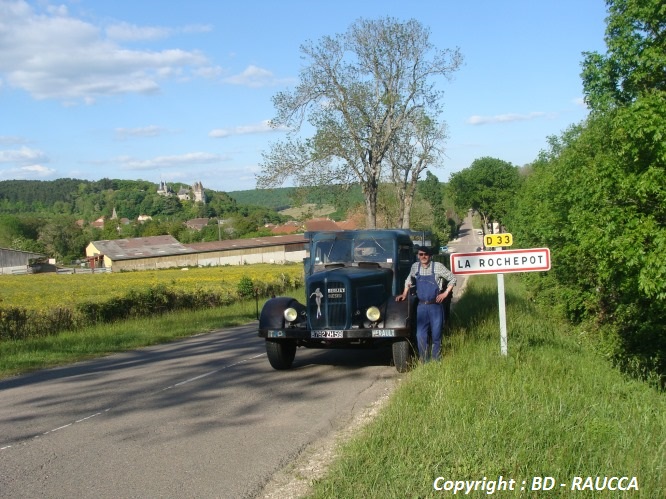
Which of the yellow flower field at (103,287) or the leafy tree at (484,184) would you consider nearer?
the yellow flower field at (103,287)

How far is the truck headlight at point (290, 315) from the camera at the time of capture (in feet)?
37.2

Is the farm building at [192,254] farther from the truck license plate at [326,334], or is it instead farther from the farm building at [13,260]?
the truck license plate at [326,334]

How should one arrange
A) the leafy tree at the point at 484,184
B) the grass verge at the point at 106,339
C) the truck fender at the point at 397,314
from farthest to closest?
1. the leafy tree at the point at 484,184
2. the grass verge at the point at 106,339
3. the truck fender at the point at 397,314

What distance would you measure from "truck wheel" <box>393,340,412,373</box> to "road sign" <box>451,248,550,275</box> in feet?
5.26

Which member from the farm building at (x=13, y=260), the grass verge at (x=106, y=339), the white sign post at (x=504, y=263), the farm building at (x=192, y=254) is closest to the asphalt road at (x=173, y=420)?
the grass verge at (x=106, y=339)

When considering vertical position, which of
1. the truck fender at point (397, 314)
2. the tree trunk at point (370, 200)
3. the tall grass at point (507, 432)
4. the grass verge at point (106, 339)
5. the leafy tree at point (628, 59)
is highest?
the leafy tree at point (628, 59)

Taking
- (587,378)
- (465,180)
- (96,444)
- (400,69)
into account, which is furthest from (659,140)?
(465,180)

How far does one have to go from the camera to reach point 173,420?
8211mm

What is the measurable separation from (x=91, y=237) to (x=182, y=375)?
5227 inches

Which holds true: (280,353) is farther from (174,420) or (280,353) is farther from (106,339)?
(106,339)

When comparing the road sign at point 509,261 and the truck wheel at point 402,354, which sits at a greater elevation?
the road sign at point 509,261

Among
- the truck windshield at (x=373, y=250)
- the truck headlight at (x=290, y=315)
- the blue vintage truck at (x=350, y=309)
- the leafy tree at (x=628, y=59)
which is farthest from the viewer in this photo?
the leafy tree at (x=628, y=59)

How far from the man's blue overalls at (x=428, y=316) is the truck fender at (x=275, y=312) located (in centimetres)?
219

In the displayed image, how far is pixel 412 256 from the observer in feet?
42.8
